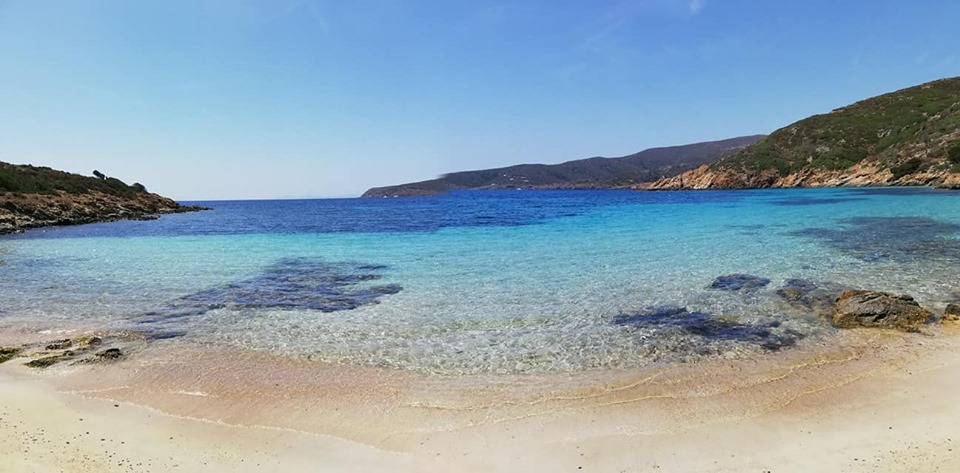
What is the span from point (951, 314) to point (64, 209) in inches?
2442

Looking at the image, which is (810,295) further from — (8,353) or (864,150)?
(864,150)

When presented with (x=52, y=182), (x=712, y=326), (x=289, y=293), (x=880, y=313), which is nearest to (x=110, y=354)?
(x=289, y=293)

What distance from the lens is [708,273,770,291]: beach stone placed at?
14484 mm

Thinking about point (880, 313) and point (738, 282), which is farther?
point (738, 282)

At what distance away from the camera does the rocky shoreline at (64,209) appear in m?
39.9

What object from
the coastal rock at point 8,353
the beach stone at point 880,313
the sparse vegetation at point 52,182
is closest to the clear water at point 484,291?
the beach stone at point 880,313

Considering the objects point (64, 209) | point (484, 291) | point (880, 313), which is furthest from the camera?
point (64, 209)

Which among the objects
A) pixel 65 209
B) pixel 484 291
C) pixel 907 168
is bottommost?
pixel 484 291

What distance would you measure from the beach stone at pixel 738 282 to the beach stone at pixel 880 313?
3.14 m

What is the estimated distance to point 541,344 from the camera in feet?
33.3

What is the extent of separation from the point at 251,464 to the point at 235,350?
16.4 feet

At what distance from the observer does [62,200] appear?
48719 millimetres

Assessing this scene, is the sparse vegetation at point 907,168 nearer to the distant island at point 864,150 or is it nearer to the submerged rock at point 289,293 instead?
the distant island at point 864,150

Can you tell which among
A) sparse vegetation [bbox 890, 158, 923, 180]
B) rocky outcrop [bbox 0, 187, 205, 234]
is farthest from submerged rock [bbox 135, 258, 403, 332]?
sparse vegetation [bbox 890, 158, 923, 180]
